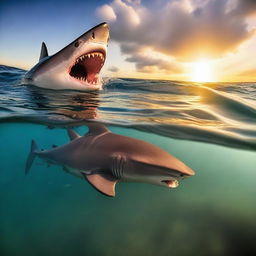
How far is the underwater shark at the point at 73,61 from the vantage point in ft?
19.7

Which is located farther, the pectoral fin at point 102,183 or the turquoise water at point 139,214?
the turquoise water at point 139,214

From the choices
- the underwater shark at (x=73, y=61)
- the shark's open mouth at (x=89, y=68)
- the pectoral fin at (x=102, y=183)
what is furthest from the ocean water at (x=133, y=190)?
the pectoral fin at (x=102, y=183)

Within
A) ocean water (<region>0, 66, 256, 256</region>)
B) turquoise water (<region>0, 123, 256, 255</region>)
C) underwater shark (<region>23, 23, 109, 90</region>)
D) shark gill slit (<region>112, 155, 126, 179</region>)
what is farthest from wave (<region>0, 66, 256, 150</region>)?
shark gill slit (<region>112, 155, 126, 179</region>)

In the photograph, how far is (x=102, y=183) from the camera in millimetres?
3102

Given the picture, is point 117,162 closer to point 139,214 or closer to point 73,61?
point 139,214

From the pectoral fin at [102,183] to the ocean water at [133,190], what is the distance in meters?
0.73

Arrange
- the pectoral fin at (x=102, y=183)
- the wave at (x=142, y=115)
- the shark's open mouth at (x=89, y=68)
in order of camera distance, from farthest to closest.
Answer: the shark's open mouth at (x=89, y=68) → the wave at (x=142, y=115) → the pectoral fin at (x=102, y=183)

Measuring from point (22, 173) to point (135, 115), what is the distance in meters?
2.90

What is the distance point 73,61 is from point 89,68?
81 centimetres

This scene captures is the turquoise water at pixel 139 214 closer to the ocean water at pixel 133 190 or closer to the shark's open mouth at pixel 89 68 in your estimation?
the ocean water at pixel 133 190

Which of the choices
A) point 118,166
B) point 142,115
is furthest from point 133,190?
point 142,115

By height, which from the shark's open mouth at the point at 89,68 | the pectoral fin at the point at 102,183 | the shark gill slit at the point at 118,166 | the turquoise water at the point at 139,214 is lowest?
the turquoise water at the point at 139,214

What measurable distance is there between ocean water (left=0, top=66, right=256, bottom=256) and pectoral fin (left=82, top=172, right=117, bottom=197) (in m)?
0.73

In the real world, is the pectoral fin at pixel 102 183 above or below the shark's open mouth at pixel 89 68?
below
